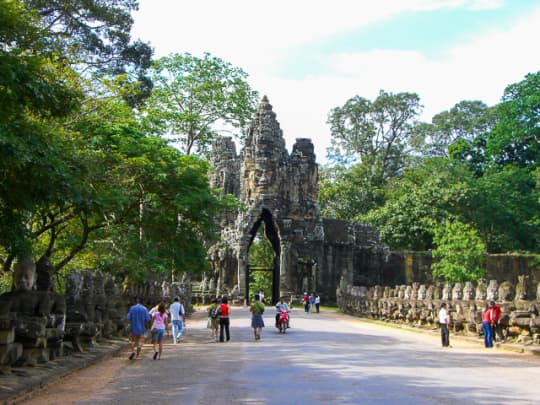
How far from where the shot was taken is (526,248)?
2119 inches

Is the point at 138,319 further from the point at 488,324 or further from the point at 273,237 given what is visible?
the point at 273,237

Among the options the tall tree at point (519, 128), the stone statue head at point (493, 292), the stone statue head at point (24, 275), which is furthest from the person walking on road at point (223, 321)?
the tall tree at point (519, 128)

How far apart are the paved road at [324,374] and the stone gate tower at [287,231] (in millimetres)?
23463

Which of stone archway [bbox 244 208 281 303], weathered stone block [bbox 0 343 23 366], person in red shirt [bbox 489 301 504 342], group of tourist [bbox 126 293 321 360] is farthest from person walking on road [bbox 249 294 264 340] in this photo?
stone archway [bbox 244 208 281 303]

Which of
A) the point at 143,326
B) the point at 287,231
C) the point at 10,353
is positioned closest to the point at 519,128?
the point at 287,231

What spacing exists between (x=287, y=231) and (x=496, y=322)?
1003 inches

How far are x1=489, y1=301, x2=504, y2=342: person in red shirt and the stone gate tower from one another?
913 inches

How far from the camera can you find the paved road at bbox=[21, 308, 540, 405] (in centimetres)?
988

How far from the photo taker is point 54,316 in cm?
1348

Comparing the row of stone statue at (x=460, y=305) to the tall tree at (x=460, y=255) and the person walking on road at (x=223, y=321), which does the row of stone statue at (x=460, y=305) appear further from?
the tall tree at (x=460, y=255)

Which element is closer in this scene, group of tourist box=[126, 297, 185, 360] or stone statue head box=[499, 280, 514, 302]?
group of tourist box=[126, 297, 185, 360]

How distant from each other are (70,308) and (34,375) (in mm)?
4351

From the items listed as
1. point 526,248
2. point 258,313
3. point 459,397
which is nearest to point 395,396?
point 459,397

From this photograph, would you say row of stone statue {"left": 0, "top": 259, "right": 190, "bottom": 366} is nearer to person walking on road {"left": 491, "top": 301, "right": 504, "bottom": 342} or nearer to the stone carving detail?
the stone carving detail
